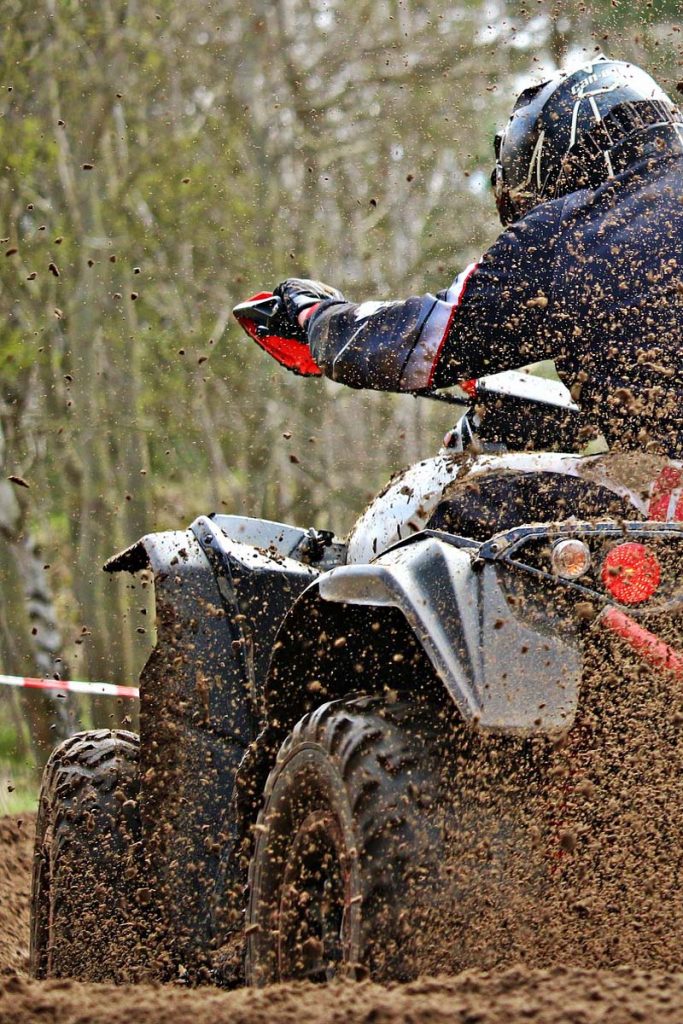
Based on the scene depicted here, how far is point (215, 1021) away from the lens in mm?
2701

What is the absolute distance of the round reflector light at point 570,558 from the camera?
2.93 metres

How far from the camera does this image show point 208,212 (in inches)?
710

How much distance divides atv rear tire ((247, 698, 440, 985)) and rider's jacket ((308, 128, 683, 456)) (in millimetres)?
960

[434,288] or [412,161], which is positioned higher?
[412,161]

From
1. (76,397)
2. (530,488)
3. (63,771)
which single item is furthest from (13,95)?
(530,488)

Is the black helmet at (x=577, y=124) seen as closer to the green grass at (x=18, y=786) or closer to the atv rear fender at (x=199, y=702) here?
the atv rear fender at (x=199, y=702)

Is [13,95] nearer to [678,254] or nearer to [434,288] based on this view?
[434,288]

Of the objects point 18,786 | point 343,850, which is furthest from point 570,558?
point 18,786

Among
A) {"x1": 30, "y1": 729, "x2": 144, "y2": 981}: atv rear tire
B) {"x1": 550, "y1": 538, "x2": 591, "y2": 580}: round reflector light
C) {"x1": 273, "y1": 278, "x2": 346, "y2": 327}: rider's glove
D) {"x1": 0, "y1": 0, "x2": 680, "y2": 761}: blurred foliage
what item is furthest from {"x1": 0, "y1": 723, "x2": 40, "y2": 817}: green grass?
{"x1": 550, "y1": 538, "x2": 591, "y2": 580}: round reflector light

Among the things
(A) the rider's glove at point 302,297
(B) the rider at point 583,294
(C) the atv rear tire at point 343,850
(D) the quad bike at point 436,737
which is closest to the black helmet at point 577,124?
(B) the rider at point 583,294

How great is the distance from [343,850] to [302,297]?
1710 mm

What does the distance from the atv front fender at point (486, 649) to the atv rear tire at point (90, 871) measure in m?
1.61

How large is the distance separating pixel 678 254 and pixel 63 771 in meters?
2.40

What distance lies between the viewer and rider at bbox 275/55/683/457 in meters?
3.52
